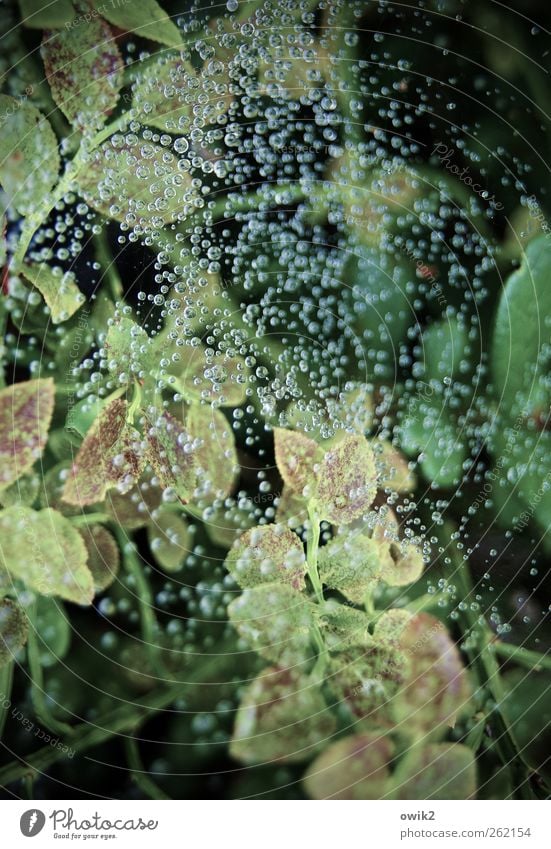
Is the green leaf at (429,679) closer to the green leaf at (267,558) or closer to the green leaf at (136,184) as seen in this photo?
the green leaf at (267,558)

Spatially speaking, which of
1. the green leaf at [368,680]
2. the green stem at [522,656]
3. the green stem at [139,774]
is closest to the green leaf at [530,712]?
the green stem at [522,656]

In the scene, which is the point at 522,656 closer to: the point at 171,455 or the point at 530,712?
the point at 530,712

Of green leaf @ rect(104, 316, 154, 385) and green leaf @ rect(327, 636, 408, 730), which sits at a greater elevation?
green leaf @ rect(104, 316, 154, 385)

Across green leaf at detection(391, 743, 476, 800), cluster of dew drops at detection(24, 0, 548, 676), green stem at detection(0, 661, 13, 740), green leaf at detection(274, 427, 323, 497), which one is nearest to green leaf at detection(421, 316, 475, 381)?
cluster of dew drops at detection(24, 0, 548, 676)

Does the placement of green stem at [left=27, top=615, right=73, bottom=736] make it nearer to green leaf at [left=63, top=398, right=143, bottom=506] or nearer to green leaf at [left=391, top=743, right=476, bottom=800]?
green leaf at [left=63, top=398, right=143, bottom=506]

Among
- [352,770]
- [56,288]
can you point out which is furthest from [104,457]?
[352,770]
